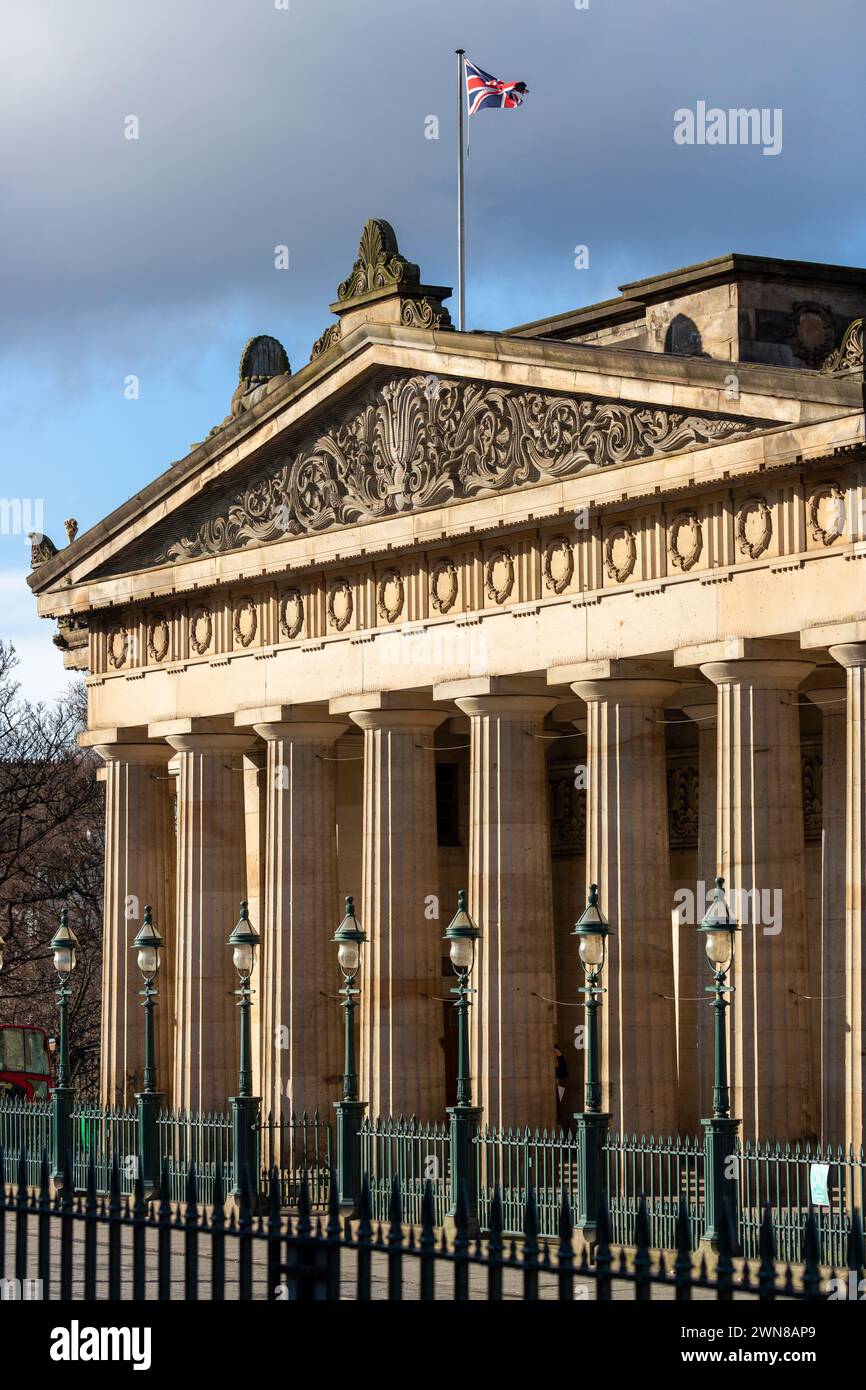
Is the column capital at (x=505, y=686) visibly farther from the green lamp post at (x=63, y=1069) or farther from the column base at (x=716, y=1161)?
the column base at (x=716, y=1161)

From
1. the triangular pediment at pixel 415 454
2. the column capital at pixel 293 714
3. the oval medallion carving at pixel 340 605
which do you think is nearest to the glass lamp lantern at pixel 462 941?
the triangular pediment at pixel 415 454

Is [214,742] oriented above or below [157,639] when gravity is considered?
below

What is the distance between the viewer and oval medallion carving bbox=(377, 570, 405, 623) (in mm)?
44406

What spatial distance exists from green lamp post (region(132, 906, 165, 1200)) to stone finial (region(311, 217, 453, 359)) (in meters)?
10.7

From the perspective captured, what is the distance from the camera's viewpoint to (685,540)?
38438 millimetres

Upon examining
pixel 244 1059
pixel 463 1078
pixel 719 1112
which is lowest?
pixel 719 1112

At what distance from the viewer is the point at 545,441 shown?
40.8 m

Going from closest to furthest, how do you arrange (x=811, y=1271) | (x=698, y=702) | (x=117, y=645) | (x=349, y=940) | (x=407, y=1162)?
(x=811, y=1271) < (x=349, y=940) < (x=407, y=1162) < (x=698, y=702) < (x=117, y=645)

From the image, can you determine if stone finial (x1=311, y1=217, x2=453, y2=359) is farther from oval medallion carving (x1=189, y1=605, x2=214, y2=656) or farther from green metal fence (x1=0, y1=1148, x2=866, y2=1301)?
green metal fence (x1=0, y1=1148, x2=866, y2=1301)

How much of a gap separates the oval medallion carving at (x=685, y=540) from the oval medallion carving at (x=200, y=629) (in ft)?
42.9

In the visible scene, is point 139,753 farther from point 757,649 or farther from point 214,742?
point 757,649

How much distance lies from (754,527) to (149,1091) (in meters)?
13.8

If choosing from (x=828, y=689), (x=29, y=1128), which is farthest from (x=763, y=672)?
(x=29, y=1128)
